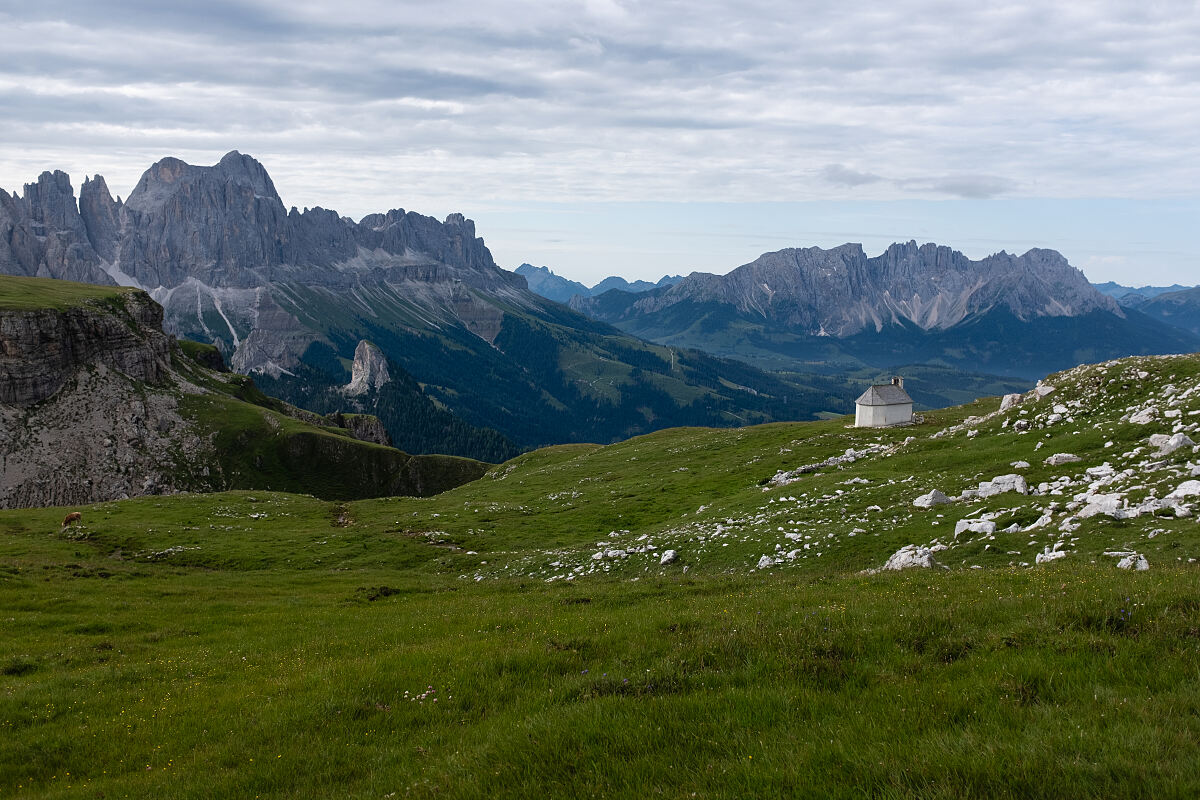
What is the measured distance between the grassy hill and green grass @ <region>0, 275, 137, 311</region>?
140m

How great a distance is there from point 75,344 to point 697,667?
178236mm

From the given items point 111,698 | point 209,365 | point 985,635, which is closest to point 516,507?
point 111,698

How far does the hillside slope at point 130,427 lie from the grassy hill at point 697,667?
112m

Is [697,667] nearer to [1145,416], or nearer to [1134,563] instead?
[1134,563]

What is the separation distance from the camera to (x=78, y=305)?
152 metres

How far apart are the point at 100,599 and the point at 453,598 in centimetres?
1711

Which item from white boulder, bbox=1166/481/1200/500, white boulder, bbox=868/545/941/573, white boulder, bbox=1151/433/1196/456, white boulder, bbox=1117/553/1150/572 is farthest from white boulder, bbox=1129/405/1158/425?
white boulder, bbox=1117/553/1150/572

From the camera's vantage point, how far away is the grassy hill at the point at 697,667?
848 centimetres

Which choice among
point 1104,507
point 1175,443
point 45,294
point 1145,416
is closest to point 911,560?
point 1104,507

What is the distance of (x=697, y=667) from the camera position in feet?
40.1

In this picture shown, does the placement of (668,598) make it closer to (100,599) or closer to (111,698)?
(111,698)

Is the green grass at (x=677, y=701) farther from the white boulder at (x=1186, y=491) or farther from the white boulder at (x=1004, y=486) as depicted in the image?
the white boulder at (x=1004, y=486)

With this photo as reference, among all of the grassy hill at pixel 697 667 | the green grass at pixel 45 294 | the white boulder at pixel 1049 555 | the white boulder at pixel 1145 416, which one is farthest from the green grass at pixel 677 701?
the green grass at pixel 45 294

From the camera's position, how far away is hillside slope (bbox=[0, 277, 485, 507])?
13100 centimetres
